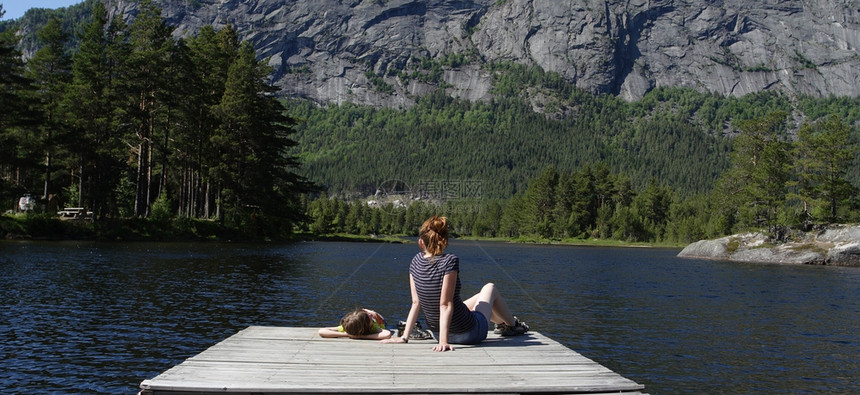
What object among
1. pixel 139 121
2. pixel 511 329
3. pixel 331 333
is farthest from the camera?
pixel 139 121

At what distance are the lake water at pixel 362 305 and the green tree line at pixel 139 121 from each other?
66.4ft

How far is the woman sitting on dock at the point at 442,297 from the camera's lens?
12008 mm

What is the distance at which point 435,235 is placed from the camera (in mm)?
12031

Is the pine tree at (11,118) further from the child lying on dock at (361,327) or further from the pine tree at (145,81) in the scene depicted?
the child lying on dock at (361,327)

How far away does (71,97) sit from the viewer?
200 feet

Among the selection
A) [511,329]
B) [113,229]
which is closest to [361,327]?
[511,329]

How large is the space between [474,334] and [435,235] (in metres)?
2.40

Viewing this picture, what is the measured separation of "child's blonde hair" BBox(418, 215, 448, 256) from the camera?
11984 mm

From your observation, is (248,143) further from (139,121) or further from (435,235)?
(435,235)

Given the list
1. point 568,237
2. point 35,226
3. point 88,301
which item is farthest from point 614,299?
point 568,237

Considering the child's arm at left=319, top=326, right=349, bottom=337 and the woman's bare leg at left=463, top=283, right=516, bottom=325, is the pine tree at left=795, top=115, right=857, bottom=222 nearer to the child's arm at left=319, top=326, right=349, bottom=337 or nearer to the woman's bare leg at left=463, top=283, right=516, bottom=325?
the woman's bare leg at left=463, top=283, right=516, bottom=325

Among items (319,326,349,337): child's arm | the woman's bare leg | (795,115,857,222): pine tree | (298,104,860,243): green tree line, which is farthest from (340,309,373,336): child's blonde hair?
(795,115,857,222): pine tree

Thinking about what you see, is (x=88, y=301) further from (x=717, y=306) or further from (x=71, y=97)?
(x=71, y=97)

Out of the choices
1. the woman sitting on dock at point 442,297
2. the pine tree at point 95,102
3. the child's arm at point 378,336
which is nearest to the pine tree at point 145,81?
the pine tree at point 95,102
